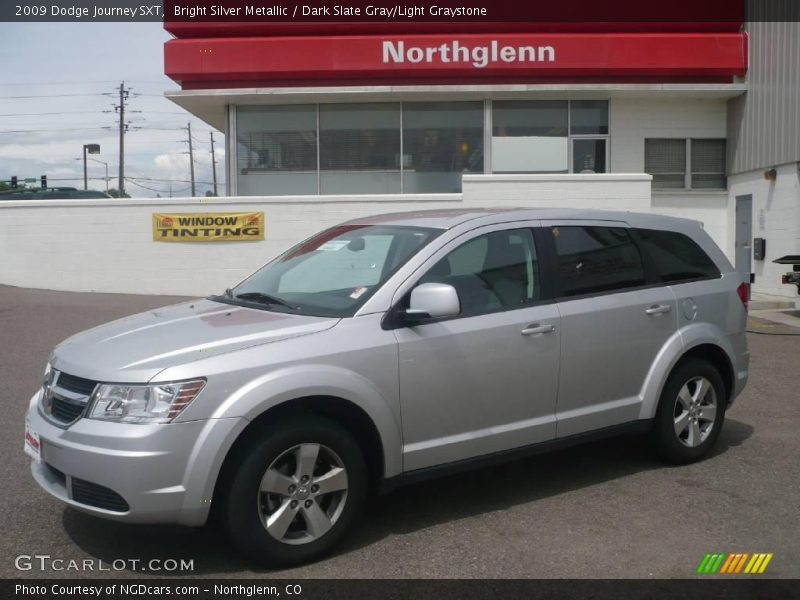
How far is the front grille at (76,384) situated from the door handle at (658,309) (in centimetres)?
347

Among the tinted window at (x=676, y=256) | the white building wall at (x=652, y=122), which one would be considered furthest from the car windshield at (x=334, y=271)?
the white building wall at (x=652, y=122)

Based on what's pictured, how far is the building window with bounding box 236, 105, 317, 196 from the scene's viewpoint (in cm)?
1997

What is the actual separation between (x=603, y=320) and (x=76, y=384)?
3120mm

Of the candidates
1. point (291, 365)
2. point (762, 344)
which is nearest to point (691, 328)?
point (291, 365)

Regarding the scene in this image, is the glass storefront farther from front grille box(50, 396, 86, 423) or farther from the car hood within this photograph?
front grille box(50, 396, 86, 423)

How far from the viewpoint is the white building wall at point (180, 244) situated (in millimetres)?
17406

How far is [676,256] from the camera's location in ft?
20.2

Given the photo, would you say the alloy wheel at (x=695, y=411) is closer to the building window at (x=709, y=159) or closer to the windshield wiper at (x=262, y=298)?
the windshield wiper at (x=262, y=298)

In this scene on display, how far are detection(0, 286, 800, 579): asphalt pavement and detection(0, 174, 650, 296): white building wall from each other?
428 inches

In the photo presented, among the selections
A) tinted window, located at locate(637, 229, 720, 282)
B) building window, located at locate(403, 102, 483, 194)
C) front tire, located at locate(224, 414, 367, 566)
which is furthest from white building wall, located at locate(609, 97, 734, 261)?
front tire, located at locate(224, 414, 367, 566)

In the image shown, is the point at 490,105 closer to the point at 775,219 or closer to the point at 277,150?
the point at 277,150

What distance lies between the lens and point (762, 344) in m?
11.7
